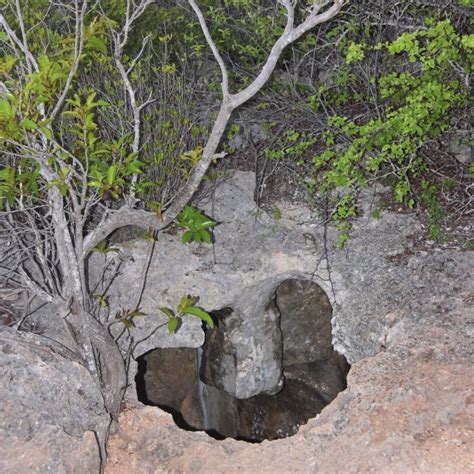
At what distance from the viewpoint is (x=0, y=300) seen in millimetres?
4484

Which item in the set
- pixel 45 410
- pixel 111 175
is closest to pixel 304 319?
pixel 45 410

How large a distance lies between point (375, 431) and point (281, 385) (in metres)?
3.08

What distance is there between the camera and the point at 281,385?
20.1ft

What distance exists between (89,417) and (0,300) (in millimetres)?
1643

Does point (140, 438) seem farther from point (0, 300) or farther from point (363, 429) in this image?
point (0, 300)

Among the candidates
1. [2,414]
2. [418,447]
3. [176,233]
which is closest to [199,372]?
[176,233]

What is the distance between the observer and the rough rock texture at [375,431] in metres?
2.94

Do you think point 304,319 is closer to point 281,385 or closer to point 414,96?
point 281,385

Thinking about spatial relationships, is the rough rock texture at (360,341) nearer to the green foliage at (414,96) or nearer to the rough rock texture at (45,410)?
the rough rock texture at (45,410)

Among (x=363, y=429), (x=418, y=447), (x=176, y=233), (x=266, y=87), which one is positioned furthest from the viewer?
(x=266, y=87)

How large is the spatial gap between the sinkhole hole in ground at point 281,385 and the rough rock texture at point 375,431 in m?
2.27

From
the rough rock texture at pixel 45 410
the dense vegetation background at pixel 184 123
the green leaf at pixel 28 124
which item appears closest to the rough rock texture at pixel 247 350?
the dense vegetation background at pixel 184 123

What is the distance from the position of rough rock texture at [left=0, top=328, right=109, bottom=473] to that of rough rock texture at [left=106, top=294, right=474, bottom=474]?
0.28 meters

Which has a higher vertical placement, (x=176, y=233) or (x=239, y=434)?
(x=176, y=233)
